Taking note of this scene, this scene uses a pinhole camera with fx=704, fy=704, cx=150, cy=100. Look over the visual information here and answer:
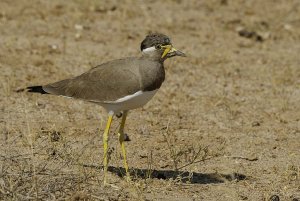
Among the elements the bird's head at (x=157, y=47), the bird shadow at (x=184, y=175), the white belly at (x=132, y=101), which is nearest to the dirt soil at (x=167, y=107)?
the bird shadow at (x=184, y=175)

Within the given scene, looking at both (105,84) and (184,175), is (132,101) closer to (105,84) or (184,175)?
(105,84)

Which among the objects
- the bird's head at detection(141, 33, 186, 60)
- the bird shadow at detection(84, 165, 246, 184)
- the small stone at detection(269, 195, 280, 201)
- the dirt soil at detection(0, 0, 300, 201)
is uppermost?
the bird's head at detection(141, 33, 186, 60)

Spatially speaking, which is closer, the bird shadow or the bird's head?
the bird's head

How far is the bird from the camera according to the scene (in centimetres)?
650

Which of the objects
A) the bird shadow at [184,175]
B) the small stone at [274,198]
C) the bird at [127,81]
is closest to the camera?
the small stone at [274,198]

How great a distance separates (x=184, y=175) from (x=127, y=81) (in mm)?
1201

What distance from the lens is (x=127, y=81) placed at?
6.55 metres

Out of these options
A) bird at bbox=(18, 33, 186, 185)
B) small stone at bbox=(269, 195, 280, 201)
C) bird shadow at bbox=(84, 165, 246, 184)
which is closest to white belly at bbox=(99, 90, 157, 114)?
bird at bbox=(18, 33, 186, 185)

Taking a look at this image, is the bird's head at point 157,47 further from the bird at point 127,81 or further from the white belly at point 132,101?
the white belly at point 132,101

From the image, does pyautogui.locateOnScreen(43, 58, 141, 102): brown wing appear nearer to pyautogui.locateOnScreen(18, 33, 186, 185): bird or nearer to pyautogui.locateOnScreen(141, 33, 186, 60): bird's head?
pyautogui.locateOnScreen(18, 33, 186, 185): bird

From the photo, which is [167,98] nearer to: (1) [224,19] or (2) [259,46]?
(2) [259,46]

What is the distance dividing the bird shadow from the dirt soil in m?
0.02

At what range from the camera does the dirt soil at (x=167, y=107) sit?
666cm

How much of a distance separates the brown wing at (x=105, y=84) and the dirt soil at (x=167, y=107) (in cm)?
53
